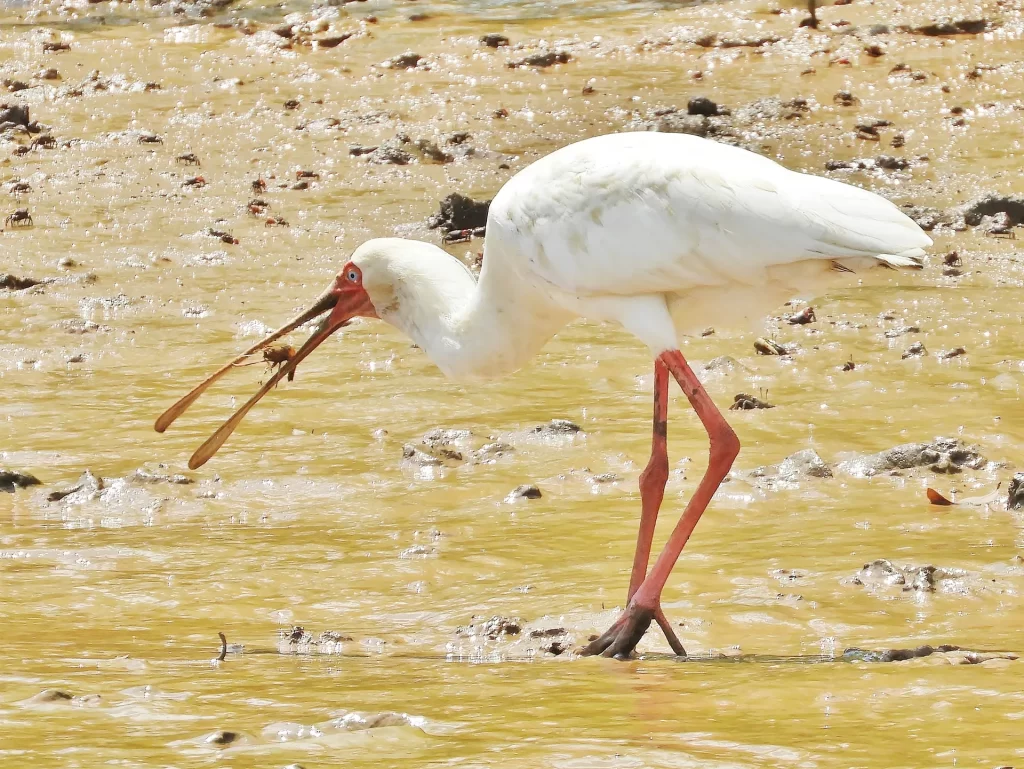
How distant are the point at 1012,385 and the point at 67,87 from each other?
34.1ft

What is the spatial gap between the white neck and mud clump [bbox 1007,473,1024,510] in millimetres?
1800

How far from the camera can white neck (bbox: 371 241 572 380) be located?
19.7 feet

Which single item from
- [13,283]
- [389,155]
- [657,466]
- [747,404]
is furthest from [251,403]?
[389,155]

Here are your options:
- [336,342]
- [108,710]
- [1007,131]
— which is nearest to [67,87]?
[336,342]

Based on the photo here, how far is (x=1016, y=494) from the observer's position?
6219 millimetres

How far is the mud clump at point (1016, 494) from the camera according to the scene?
6.20m

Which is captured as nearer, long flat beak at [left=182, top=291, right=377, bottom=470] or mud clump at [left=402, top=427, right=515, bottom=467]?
long flat beak at [left=182, top=291, right=377, bottom=470]

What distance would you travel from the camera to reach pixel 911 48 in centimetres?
1491

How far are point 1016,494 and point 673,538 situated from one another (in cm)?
163

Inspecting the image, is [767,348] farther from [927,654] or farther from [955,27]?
[955,27]

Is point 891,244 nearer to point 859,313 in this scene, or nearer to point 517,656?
point 517,656

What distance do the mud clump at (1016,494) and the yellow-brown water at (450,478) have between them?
2.8 inches

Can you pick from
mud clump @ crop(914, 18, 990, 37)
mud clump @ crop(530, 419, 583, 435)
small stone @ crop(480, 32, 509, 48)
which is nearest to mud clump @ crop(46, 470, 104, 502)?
mud clump @ crop(530, 419, 583, 435)

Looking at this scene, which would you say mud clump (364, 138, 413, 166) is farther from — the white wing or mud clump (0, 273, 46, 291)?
the white wing
